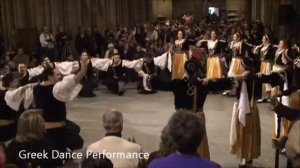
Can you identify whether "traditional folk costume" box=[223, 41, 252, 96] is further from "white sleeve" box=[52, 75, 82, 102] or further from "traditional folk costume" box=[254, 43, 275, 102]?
"white sleeve" box=[52, 75, 82, 102]

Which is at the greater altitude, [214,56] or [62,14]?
[62,14]

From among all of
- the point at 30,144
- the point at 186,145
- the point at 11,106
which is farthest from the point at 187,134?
the point at 11,106

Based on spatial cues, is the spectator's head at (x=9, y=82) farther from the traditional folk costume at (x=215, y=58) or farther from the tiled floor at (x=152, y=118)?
the traditional folk costume at (x=215, y=58)

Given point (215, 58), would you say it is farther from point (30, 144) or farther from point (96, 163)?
point (96, 163)

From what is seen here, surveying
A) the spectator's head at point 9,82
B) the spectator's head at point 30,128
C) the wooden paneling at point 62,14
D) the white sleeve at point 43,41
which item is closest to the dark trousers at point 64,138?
the spectator's head at point 9,82

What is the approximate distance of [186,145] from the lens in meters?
2.53

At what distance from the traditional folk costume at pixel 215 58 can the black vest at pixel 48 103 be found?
4.89m

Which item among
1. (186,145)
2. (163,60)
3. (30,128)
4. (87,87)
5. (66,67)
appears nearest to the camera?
(186,145)

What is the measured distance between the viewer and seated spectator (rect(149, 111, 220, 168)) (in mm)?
2520

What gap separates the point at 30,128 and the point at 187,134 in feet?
5.39

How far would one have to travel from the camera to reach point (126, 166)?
3213 mm

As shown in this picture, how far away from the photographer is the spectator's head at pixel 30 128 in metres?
3.67

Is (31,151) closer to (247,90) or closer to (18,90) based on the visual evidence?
(18,90)

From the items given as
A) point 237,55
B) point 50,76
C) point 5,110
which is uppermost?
point 50,76
